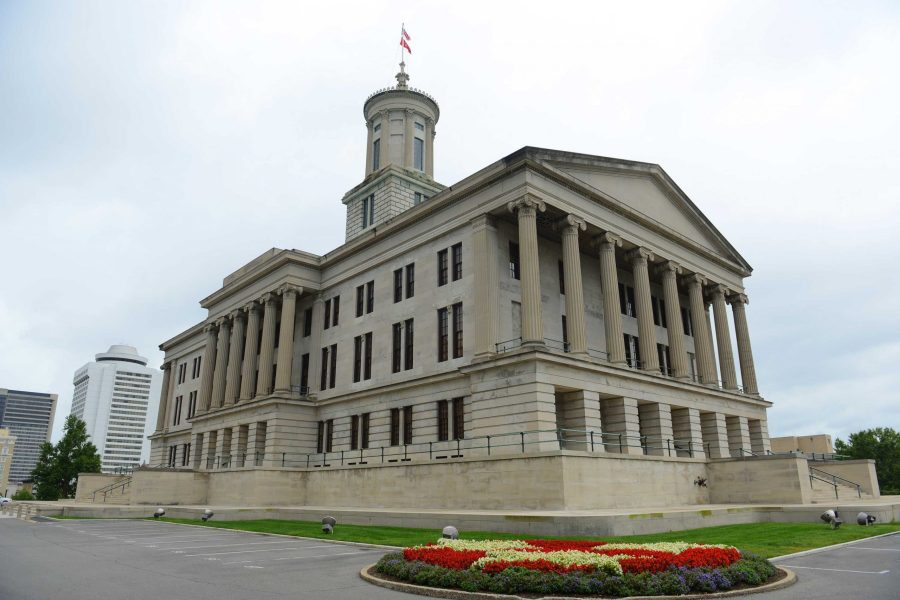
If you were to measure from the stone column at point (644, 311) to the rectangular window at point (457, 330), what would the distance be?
11322 millimetres

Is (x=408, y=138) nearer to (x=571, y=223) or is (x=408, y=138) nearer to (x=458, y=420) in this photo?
(x=571, y=223)

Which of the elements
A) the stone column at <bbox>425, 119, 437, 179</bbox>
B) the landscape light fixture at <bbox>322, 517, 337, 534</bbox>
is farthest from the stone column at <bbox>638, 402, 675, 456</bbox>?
the stone column at <bbox>425, 119, 437, 179</bbox>

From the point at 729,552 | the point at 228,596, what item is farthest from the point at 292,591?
the point at 729,552

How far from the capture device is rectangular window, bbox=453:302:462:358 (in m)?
36.4

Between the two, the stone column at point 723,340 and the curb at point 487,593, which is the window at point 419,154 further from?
the curb at point 487,593

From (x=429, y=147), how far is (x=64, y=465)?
54.9m

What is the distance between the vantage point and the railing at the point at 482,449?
96.4 feet

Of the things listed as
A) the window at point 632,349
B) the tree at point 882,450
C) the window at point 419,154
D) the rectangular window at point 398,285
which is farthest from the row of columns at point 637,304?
the tree at point 882,450

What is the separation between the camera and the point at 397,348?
4128cm

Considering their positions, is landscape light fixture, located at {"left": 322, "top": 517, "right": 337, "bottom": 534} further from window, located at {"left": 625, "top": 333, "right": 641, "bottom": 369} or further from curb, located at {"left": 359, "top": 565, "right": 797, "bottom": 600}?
window, located at {"left": 625, "top": 333, "right": 641, "bottom": 369}

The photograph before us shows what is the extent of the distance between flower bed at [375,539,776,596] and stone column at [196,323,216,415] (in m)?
47.4

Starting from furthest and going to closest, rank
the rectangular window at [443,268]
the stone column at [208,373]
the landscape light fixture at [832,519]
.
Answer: the stone column at [208,373] → the rectangular window at [443,268] → the landscape light fixture at [832,519]

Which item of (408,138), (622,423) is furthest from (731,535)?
(408,138)

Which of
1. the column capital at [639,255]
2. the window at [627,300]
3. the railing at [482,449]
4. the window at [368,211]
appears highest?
the window at [368,211]
